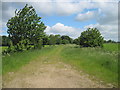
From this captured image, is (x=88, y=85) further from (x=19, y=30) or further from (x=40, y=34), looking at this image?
(x=40, y=34)

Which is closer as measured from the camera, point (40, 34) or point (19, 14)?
point (19, 14)

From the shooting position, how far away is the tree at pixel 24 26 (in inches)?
850

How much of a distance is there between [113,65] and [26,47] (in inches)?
646

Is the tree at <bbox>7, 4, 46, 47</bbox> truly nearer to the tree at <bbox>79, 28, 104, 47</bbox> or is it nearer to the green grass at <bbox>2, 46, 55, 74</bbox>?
the green grass at <bbox>2, 46, 55, 74</bbox>

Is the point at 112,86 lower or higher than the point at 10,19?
lower

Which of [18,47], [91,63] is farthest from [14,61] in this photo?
[18,47]

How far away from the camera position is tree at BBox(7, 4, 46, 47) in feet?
70.8

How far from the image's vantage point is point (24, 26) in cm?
2180

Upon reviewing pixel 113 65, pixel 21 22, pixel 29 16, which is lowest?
pixel 113 65

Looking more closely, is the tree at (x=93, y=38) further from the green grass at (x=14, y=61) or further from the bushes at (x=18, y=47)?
the green grass at (x=14, y=61)

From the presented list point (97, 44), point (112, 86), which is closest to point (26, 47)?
point (112, 86)

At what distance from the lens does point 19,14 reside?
22.6m

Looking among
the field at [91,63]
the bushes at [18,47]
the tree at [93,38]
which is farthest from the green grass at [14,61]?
the tree at [93,38]

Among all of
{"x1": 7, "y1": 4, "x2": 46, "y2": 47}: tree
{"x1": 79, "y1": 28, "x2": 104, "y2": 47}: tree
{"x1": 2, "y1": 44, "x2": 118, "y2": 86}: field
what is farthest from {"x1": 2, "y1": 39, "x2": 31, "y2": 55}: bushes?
{"x1": 79, "y1": 28, "x2": 104, "y2": 47}: tree
